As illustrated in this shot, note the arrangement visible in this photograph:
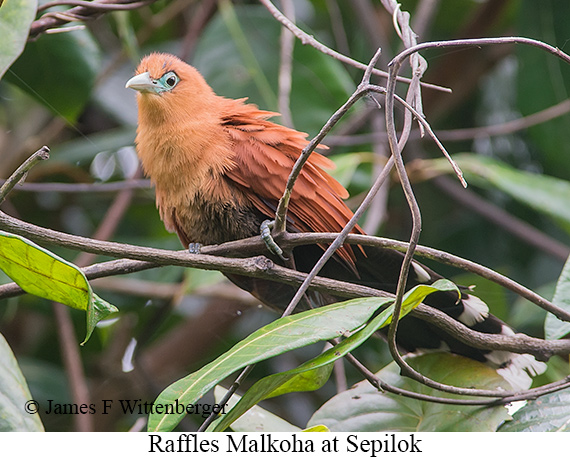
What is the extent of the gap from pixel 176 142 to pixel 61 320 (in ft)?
4.17

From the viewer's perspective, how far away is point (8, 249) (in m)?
1.43

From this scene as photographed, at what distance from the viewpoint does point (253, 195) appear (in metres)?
2.15

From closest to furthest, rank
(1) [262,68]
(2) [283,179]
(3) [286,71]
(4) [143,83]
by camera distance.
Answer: (2) [283,179] < (4) [143,83] < (3) [286,71] < (1) [262,68]

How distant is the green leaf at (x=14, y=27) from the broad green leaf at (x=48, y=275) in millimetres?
425

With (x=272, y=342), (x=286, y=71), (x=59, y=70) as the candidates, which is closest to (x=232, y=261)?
(x=272, y=342)

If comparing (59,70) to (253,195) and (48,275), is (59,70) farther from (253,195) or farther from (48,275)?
(48,275)

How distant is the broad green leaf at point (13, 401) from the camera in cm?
143

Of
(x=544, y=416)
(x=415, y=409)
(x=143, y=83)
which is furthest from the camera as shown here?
(x=143, y=83)

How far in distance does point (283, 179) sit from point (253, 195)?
0.37 ft

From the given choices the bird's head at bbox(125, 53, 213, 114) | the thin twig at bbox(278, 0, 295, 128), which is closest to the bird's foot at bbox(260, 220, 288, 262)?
the bird's head at bbox(125, 53, 213, 114)

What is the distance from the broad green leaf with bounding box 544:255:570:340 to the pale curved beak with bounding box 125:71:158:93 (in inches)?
57.8

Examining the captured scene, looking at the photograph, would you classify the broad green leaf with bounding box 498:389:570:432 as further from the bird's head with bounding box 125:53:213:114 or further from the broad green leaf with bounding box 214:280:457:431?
the bird's head with bounding box 125:53:213:114

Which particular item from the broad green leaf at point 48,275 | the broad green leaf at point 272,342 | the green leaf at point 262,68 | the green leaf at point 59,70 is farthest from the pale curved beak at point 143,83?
the broad green leaf at point 272,342

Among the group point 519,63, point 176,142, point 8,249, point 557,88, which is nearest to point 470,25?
point 519,63
